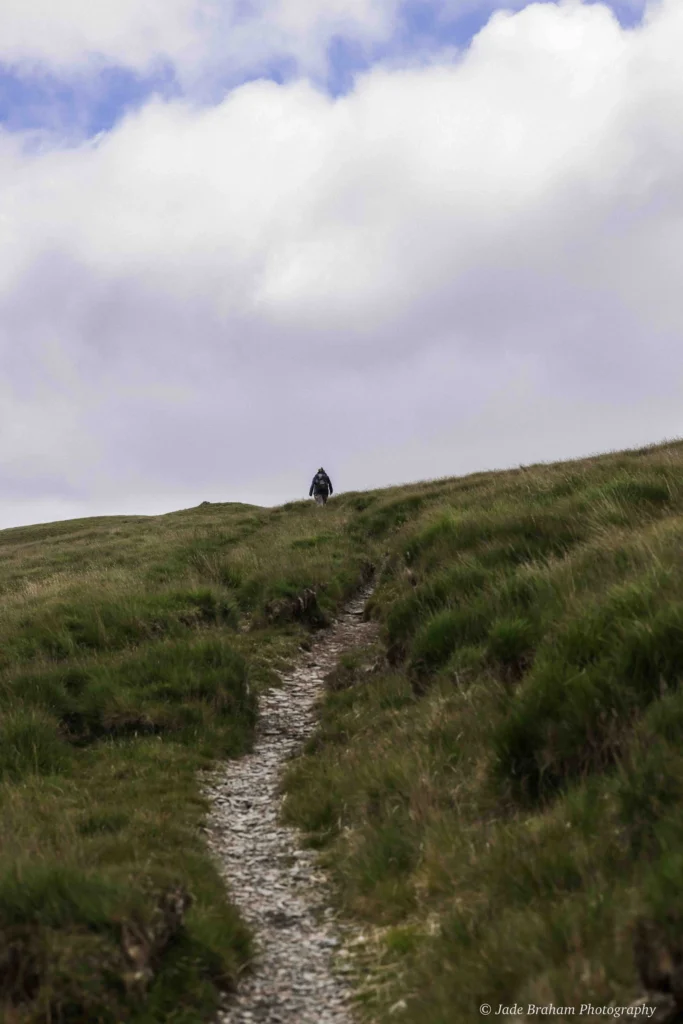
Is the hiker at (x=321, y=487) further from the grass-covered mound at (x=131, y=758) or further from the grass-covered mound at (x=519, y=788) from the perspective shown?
the grass-covered mound at (x=519, y=788)

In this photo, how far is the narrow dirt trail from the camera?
6242 mm

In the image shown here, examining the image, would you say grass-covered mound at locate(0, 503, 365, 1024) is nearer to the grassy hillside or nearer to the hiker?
the grassy hillside

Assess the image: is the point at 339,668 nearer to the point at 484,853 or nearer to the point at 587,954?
the point at 484,853

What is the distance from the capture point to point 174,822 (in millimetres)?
8969

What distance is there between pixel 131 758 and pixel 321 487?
99.2 feet

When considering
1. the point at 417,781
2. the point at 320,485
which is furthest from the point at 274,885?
the point at 320,485

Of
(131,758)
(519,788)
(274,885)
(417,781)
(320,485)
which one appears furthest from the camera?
(320,485)

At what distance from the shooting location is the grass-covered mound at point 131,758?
580cm

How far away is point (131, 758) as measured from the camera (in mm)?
11070

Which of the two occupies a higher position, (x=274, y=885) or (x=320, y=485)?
(x=320, y=485)

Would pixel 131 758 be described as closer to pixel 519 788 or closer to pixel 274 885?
pixel 274 885

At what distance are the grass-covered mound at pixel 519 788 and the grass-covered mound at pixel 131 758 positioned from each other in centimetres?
144

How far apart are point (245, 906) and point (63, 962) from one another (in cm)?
242

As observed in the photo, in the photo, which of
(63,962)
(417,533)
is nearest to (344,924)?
(63,962)
